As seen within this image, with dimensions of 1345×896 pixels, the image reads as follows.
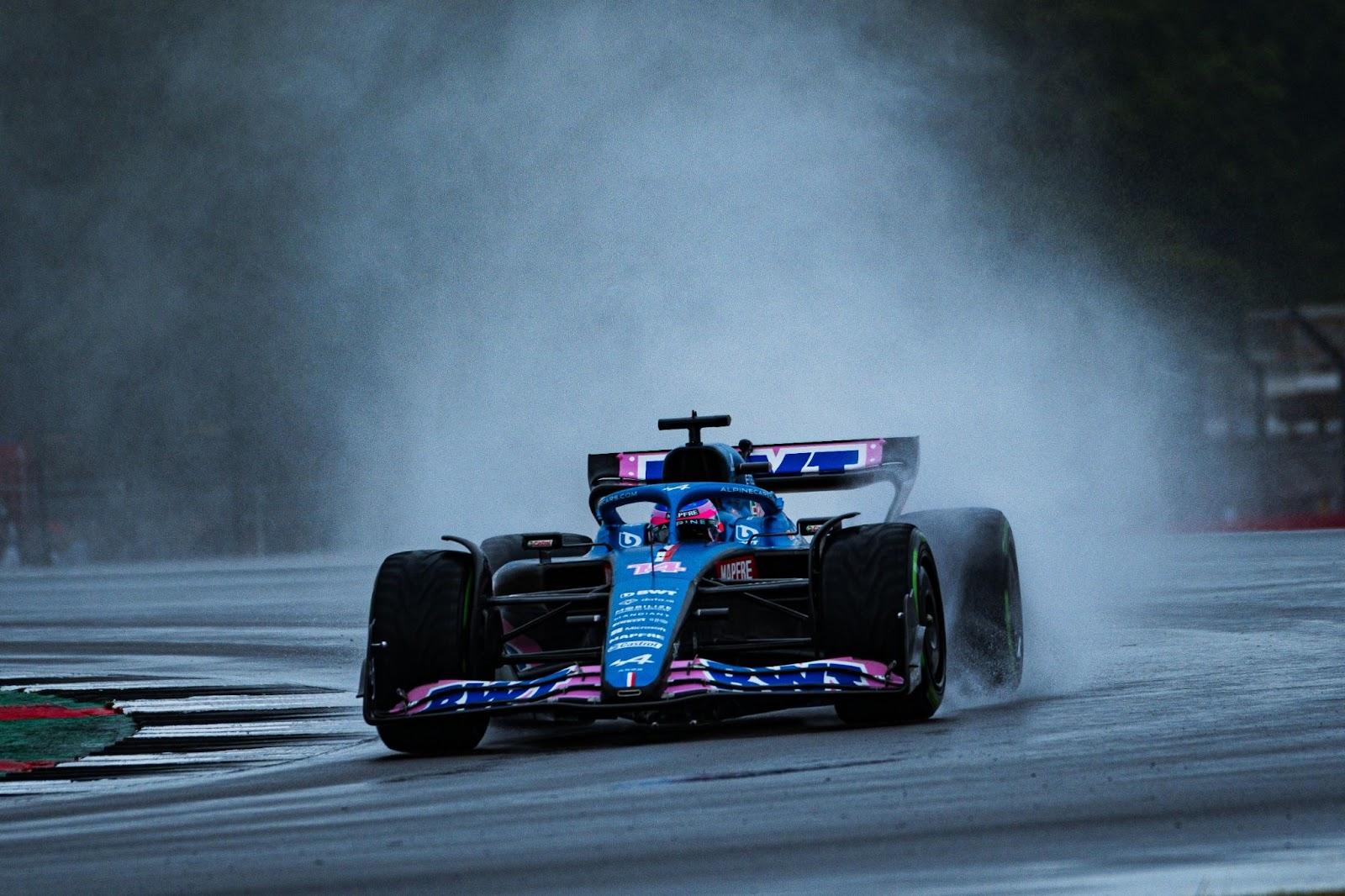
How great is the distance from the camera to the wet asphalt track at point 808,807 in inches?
275

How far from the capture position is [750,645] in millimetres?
10820

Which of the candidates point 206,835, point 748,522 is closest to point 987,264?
point 748,522

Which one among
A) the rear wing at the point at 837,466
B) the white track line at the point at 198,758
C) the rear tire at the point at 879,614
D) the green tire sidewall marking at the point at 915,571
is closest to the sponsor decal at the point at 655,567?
the rear tire at the point at 879,614

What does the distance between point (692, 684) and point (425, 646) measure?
1.36 metres

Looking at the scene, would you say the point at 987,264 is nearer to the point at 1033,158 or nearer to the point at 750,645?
the point at 1033,158

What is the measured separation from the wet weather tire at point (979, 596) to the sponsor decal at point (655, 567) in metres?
1.87

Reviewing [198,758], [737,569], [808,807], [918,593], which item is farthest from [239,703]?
[808,807]

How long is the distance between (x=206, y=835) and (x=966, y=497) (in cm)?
1110

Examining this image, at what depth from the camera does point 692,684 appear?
404 inches

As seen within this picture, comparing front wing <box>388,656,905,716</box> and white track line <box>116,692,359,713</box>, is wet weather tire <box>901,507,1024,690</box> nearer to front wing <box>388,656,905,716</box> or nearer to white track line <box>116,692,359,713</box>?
front wing <box>388,656,905,716</box>

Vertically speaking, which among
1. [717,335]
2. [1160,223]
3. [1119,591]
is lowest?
[1119,591]

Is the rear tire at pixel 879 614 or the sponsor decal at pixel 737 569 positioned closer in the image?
the rear tire at pixel 879 614

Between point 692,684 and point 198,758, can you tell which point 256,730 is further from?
point 692,684

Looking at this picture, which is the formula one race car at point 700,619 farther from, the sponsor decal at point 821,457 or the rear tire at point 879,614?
the sponsor decal at point 821,457
